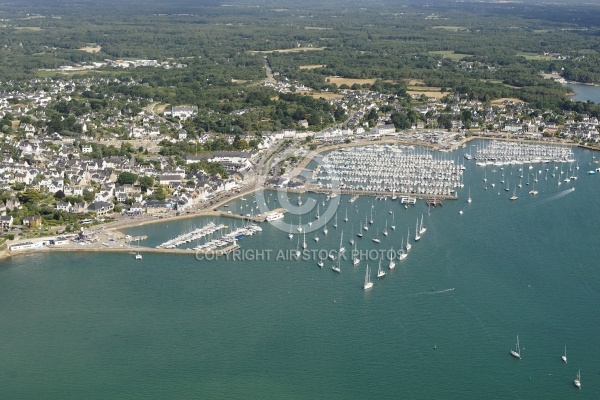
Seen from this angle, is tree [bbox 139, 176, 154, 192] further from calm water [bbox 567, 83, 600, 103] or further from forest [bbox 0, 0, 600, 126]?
calm water [bbox 567, 83, 600, 103]

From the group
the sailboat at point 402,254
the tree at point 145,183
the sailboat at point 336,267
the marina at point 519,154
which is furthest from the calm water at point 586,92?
the sailboat at point 336,267

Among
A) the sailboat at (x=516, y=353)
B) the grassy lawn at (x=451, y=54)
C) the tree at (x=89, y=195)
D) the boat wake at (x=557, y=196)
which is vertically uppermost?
the tree at (x=89, y=195)

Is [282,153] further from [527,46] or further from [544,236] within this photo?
[527,46]

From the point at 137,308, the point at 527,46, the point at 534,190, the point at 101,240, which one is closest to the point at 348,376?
the point at 137,308

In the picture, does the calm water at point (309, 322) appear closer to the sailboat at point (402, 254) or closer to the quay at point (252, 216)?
the sailboat at point (402, 254)

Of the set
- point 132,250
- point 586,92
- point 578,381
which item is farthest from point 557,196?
point 586,92

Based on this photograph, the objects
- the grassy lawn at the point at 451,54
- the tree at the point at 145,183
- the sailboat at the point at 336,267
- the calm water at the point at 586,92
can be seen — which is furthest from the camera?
the grassy lawn at the point at 451,54

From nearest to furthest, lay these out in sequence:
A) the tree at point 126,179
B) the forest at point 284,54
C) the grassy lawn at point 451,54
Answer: the tree at point 126,179 → the forest at point 284,54 → the grassy lawn at point 451,54
